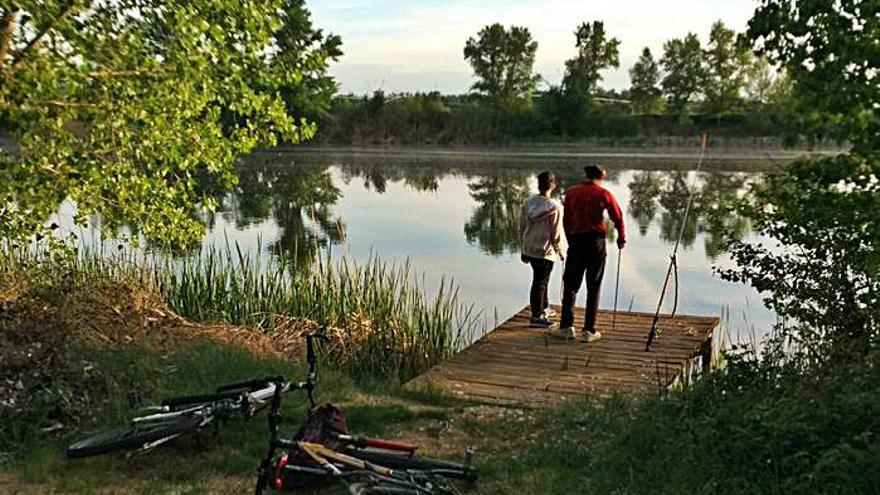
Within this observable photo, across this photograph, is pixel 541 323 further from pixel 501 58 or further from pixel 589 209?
pixel 501 58

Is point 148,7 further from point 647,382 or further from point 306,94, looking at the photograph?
point 306,94

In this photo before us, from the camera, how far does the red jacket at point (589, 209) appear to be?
780 centimetres

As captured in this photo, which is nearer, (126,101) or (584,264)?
(126,101)

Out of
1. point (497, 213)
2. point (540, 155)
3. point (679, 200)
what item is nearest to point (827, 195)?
point (497, 213)

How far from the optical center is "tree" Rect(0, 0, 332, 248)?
18.7 ft

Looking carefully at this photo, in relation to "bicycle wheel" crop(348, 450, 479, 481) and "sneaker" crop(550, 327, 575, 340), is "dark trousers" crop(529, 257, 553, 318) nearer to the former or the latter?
"sneaker" crop(550, 327, 575, 340)

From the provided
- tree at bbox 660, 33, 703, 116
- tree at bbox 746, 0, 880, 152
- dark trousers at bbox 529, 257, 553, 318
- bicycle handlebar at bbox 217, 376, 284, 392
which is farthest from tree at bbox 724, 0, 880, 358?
tree at bbox 660, 33, 703, 116

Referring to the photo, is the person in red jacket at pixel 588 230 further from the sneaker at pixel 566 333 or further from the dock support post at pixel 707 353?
the dock support post at pixel 707 353

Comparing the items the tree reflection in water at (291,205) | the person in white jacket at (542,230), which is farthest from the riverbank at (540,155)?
the person in white jacket at (542,230)

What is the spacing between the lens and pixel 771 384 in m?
5.29

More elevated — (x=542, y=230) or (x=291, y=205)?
(x=542, y=230)

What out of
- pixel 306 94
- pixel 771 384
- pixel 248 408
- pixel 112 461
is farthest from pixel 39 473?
pixel 306 94

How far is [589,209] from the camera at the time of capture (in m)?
7.86

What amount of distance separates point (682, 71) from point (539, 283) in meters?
56.6
